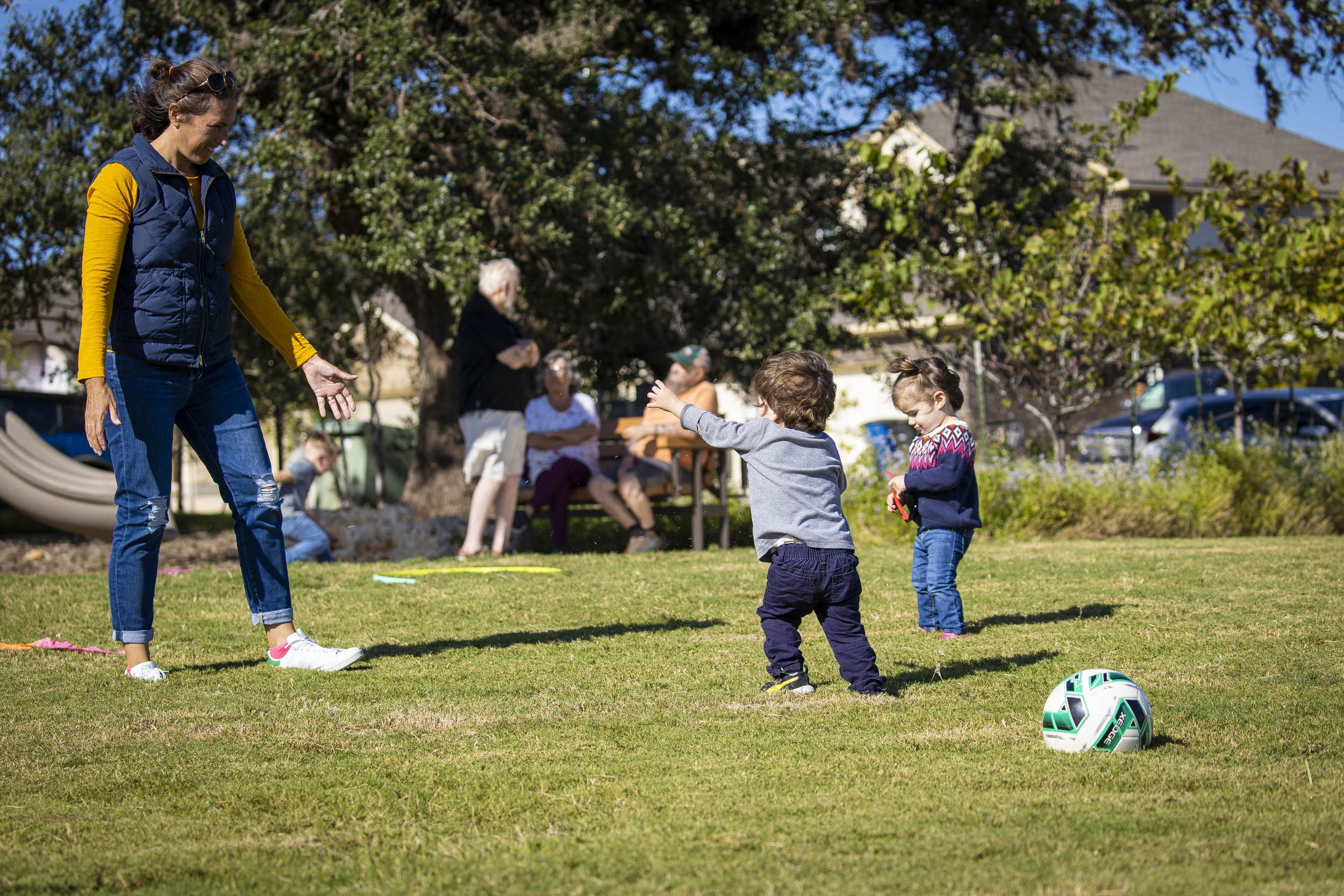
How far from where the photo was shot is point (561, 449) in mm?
9539

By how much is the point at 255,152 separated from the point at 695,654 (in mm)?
7702

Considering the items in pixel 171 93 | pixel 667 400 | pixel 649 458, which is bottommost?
pixel 649 458

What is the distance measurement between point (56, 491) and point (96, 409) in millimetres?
8716

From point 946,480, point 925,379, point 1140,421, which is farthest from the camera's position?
point 1140,421

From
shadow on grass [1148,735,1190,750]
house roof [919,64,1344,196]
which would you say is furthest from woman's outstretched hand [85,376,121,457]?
house roof [919,64,1344,196]

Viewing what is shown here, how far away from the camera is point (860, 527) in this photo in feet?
34.5

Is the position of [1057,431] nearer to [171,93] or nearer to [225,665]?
[225,665]

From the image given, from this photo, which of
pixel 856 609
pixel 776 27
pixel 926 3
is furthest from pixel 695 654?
pixel 926 3

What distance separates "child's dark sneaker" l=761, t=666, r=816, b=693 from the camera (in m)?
4.10

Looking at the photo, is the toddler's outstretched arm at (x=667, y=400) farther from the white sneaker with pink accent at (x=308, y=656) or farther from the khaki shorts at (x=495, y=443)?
the khaki shorts at (x=495, y=443)

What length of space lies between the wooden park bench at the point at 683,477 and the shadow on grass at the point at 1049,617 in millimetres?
3684

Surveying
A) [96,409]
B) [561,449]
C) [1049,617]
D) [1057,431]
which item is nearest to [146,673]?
[96,409]

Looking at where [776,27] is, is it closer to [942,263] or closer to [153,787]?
[942,263]

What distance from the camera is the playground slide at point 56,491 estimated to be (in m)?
11.9
